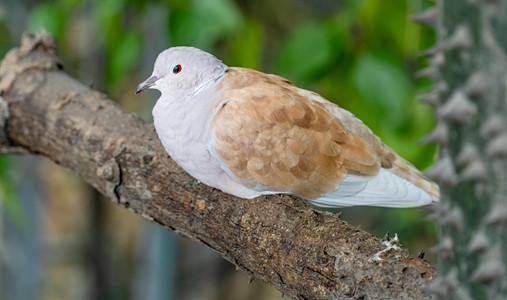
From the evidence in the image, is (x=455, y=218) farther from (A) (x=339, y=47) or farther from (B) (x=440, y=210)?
(A) (x=339, y=47)

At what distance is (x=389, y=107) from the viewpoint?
0.86 meters

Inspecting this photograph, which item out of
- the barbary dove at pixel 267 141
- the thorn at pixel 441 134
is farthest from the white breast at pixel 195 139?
the thorn at pixel 441 134

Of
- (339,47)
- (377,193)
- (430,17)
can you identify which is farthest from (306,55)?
(430,17)

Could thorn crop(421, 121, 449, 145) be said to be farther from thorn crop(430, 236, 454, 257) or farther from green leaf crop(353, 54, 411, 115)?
green leaf crop(353, 54, 411, 115)

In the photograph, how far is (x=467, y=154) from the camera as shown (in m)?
0.29

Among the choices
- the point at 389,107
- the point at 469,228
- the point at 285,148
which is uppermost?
the point at 389,107

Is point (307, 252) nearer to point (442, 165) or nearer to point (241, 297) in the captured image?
point (442, 165)

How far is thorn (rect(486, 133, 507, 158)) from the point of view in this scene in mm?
276

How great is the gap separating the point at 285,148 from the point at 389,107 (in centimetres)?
30

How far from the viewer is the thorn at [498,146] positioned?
0.28 metres

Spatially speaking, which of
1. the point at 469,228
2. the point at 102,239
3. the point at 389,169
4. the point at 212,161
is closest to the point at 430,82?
the point at 389,169

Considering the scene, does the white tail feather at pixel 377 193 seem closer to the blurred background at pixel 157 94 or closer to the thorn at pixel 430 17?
the blurred background at pixel 157 94

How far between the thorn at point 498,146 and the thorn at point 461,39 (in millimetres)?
33

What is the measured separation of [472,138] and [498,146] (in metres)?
0.01
